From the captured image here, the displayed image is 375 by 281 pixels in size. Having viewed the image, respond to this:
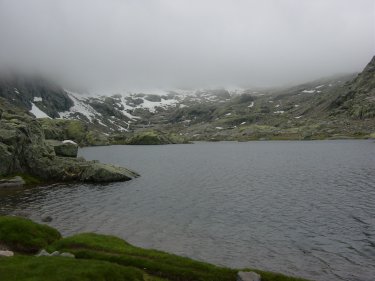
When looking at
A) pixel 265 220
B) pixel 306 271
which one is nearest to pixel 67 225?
pixel 265 220

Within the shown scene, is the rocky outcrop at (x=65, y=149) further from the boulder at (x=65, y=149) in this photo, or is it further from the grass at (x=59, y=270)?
the grass at (x=59, y=270)

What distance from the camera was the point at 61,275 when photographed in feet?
70.0

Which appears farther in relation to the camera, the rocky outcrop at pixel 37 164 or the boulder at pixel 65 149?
the boulder at pixel 65 149

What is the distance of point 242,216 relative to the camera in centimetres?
5091

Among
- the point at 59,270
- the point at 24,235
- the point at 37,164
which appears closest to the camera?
the point at 59,270

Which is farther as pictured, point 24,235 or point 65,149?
point 65,149

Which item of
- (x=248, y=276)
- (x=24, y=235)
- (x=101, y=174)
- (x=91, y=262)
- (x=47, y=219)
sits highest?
(x=101, y=174)

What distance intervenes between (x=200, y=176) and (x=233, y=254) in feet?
197

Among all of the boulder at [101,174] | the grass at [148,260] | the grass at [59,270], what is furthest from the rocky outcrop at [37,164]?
the grass at [59,270]

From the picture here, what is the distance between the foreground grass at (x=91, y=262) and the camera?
71.9 feet

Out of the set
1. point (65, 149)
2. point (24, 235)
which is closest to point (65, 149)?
point (65, 149)

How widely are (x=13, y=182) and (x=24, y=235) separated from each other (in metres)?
50.1

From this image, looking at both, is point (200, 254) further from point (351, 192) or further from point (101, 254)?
point (351, 192)

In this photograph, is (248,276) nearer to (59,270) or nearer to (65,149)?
(59,270)
